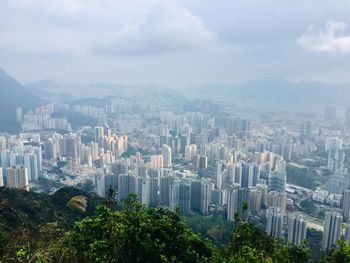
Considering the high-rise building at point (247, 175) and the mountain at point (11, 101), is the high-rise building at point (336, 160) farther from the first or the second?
the mountain at point (11, 101)

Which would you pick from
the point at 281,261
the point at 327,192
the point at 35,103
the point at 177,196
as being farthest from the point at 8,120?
the point at 281,261

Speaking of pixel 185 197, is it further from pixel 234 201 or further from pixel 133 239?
pixel 133 239

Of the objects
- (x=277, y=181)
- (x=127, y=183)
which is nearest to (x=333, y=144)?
(x=277, y=181)

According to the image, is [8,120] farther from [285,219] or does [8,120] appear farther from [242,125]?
[285,219]

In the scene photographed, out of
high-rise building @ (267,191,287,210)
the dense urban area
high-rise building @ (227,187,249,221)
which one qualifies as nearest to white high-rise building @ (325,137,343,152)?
the dense urban area

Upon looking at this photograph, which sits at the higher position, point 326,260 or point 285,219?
point 326,260
